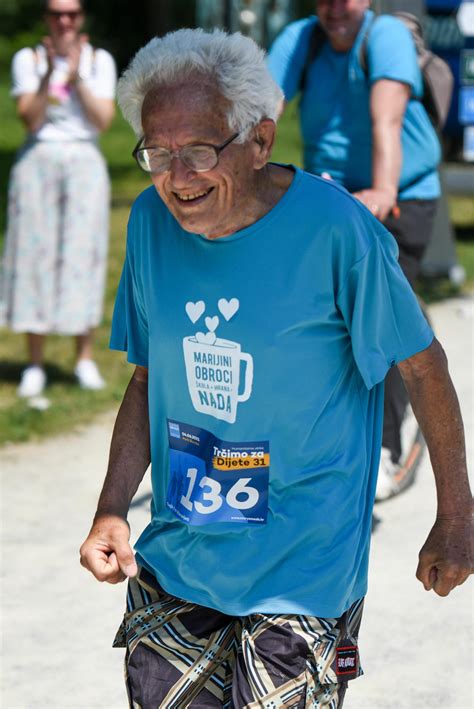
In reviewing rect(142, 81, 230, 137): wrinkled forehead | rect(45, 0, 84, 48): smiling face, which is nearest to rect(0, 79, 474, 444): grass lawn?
rect(45, 0, 84, 48): smiling face

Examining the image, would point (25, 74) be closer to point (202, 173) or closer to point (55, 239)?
point (55, 239)

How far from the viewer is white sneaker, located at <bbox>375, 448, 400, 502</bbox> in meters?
5.14

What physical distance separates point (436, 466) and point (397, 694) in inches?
63.0

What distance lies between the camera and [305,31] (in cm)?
464

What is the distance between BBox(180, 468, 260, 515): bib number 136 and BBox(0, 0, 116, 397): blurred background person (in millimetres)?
4566

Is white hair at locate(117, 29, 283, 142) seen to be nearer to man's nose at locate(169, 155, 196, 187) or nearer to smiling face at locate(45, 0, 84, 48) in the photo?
man's nose at locate(169, 155, 196, 187)

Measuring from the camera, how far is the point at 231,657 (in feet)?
8.38

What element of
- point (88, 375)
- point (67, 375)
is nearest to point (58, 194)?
point (88, 375)

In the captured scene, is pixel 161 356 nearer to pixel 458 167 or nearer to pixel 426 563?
pixel 426 563

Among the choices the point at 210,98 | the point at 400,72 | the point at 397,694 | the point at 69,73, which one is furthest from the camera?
the point at 69,73

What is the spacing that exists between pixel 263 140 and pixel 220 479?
25.9 inches

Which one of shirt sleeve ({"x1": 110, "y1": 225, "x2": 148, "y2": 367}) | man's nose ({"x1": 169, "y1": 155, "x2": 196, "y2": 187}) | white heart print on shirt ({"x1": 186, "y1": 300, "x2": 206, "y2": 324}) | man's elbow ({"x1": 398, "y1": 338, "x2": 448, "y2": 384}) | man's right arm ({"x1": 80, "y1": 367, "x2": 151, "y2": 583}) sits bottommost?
man's right arm ({"x1": 80, "y1": 367, "x2": 151, "y2": 583})

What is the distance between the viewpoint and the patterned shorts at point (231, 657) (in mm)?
2418

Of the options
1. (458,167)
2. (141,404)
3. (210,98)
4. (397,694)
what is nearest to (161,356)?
(141,404)
